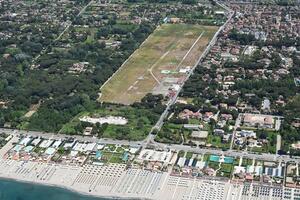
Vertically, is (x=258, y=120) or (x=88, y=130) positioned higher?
(x=88, y=130)

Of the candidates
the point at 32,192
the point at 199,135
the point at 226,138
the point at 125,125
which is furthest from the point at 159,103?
the point at 32,192

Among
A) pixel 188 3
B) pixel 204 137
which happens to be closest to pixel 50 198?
pixel 204 137

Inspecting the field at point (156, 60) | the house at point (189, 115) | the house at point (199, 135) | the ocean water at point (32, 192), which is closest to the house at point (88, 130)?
the field at point (156, 60)

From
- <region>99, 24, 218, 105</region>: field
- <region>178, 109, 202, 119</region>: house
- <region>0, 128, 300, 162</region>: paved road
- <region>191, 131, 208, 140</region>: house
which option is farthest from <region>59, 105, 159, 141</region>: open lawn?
<region>191, 131, 208, 140</region>: house

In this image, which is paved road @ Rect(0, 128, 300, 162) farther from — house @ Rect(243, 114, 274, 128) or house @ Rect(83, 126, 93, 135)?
house @ Rect(243, 114, 274, 128)

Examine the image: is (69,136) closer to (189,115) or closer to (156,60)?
(189,115)

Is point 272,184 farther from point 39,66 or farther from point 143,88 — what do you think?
point 39,66

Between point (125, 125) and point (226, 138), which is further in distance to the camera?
point (125, 125)
